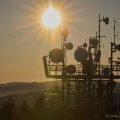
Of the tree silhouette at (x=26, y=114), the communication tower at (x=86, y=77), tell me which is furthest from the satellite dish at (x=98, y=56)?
the tree silhouette at (x=26, y=114)

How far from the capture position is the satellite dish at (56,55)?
33719mm

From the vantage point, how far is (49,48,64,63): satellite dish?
1328 inches

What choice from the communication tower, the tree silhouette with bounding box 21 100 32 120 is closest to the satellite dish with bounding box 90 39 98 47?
the communication tower

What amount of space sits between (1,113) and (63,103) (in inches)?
675

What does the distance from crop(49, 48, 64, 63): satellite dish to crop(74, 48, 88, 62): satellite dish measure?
161cm

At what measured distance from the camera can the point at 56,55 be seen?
3366 centimetres

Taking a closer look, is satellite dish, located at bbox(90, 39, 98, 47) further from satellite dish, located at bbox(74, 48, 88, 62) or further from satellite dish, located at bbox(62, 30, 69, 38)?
satellite dish, located at bbox(74, 48, 88, 62)

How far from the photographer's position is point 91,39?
→ 3753 centimetres

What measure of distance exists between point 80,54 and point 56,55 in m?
2.63

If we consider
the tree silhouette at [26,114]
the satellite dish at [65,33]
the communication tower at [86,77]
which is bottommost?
the tree silhouette at [26,114]

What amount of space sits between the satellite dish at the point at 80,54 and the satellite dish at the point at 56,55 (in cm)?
161

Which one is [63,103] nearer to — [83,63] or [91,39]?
[83,63]

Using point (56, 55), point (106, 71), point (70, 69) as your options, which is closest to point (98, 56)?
point (106, 71)

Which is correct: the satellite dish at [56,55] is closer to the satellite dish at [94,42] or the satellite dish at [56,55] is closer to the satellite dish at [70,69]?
the satellite dish at [70,69]
